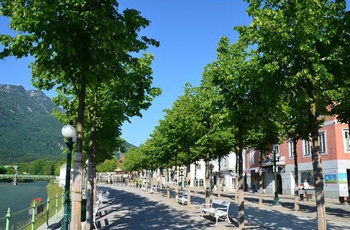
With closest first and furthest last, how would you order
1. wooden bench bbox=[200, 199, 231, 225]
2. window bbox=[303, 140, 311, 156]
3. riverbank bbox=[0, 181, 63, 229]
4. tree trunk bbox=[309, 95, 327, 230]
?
tree trunk bbox=[309, 95, 327, 230]
wooden bench bbox=[200, 199, 231, 225]
riverbank bbox=[0, 181, 63, 229]
window bbox=[303, 140, 311, 156]

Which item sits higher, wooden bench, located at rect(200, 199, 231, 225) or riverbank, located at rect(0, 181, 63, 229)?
wooden bench, located at rect(200, 199, 231, 225)

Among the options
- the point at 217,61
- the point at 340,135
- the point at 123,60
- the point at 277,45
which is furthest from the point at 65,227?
the point at 340,135

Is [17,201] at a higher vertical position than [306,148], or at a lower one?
lower

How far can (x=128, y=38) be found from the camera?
894 centimetres

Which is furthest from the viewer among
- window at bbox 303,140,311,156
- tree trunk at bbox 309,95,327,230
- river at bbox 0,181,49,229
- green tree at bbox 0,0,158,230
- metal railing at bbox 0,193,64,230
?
window at bbox 303,140,311,156

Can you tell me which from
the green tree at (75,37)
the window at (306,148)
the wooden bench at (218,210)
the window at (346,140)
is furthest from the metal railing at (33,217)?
the window at (306,148)

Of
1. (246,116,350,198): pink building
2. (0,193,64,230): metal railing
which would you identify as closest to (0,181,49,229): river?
(0,193,64,230): metal railing

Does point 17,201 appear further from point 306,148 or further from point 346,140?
point 346,140

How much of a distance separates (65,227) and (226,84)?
7.50 m

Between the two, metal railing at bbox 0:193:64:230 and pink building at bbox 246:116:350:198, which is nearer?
metal railing at bbox 0:193:64:230

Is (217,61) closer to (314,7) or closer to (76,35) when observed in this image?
(314,7)

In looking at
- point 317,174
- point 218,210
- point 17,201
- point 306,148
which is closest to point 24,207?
point 17,201

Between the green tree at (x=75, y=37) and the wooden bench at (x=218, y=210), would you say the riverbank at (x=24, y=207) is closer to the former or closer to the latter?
the green tree at (x=75, y=37)

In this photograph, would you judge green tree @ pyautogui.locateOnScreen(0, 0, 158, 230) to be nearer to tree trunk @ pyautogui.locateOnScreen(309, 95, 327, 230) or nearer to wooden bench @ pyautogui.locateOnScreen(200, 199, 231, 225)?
tree trunk @ pyautogui.locateOnScreen(309, 95, 327, 230)
